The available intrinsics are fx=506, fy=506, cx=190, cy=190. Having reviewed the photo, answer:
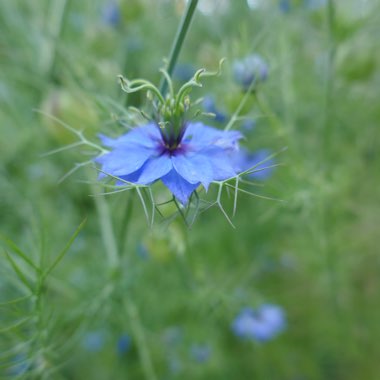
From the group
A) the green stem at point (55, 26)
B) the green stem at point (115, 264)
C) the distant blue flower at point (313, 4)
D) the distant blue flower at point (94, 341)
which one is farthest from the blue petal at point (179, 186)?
the distant blue flower at point (94, 341)

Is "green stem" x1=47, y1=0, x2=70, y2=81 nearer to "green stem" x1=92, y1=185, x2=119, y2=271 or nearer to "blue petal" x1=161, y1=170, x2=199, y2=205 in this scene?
"green stem" x1=92, y1=185, x2=119, y2=271

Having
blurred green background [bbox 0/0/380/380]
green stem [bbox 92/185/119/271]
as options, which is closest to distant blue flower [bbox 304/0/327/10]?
blurred green background [bbox 0/0/380/380]

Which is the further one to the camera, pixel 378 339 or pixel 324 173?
→ pixel 378 339

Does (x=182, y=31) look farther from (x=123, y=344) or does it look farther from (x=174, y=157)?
(x=123, y=344)

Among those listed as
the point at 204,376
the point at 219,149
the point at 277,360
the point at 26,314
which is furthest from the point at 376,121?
the point at 26,314

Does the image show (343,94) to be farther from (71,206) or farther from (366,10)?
(71,206)
